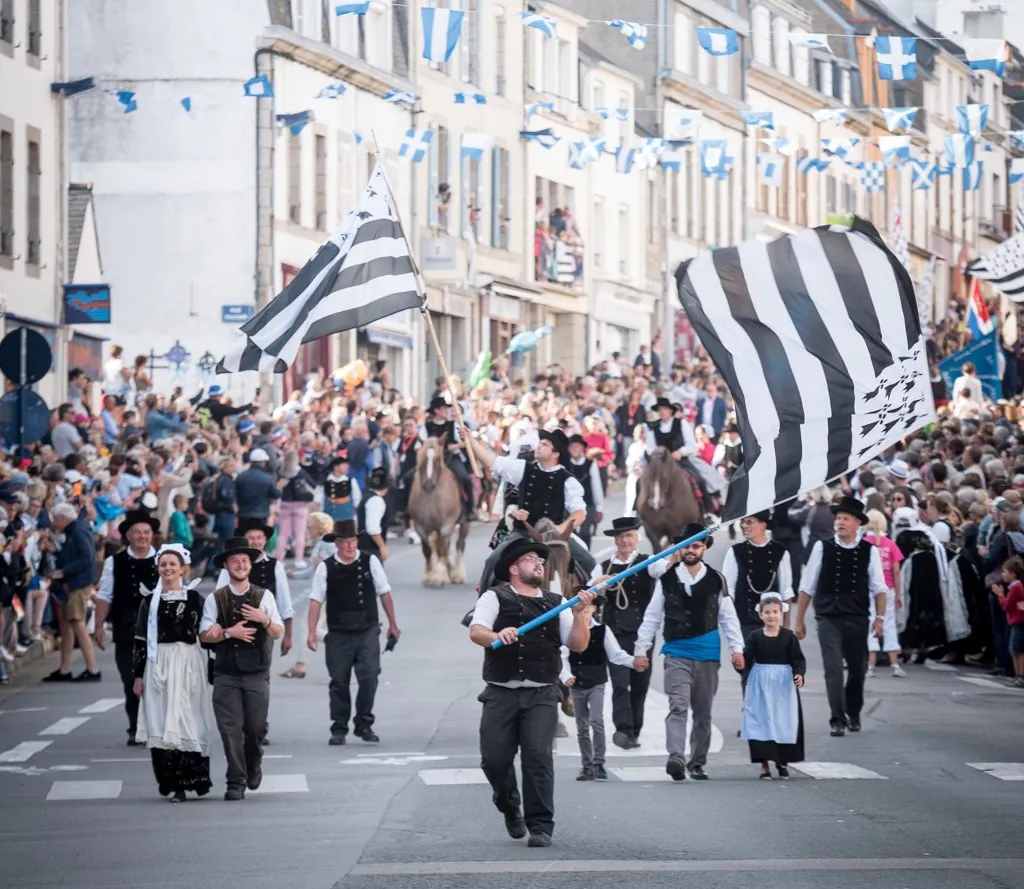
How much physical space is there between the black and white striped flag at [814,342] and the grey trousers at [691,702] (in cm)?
322

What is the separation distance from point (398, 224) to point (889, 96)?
71.4 metres

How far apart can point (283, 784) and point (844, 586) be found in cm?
523

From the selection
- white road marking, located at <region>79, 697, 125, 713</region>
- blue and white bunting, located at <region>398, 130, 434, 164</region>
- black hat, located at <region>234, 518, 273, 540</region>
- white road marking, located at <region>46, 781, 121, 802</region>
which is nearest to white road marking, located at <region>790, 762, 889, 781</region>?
black hat, located at <region>234, 518, 273, 540</region>

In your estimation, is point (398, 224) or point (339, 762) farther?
point (398, 224)

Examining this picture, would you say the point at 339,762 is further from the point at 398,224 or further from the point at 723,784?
the point at 398,224

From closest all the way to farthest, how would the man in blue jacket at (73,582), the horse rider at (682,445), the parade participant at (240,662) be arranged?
the parade participant at (240,662) < the man in blue jacket at (73,582) < the horse rider at (682,445)

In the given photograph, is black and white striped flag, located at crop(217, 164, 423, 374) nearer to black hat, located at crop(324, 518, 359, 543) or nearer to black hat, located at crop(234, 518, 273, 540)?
black hat, located at crop(324, 518, 359, 543)

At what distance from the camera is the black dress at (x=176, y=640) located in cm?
1580

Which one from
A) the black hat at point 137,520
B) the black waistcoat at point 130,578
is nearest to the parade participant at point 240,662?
the black hat at point 137,520

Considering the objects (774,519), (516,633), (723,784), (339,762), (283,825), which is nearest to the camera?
(516,633)

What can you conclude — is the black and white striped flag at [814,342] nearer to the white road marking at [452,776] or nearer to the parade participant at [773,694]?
the parade participant at [773,694]

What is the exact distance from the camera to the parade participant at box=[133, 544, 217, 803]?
1579 centimetres

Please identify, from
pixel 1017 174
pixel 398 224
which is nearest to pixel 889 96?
pixel 1017 174

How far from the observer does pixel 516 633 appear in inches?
525
